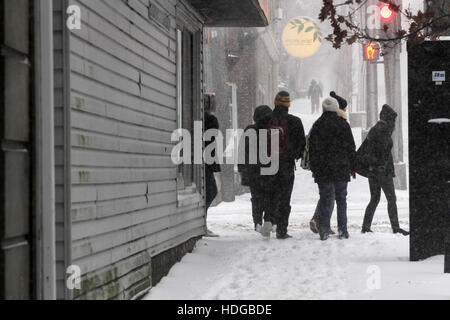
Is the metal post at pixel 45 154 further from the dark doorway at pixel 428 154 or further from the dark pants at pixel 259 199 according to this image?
the dark pants at pixel 259 199

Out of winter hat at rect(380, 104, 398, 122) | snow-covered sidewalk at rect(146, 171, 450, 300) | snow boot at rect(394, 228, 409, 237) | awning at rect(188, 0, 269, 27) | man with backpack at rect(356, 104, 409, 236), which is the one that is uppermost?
awning at rect(188, 0, 269, 27)

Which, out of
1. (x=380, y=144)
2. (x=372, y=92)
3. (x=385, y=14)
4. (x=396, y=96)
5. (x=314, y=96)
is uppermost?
(x=385, y=14)

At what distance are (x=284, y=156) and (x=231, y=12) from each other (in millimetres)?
2207

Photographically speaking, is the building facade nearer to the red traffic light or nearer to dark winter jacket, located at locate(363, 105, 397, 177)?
the red traffic light

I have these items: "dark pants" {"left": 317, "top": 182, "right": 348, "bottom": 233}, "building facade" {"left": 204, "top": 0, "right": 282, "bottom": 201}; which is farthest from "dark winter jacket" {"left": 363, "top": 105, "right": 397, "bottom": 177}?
"building facade" {"left": 204, "top": 0, "right": 282, "bottom": 201}

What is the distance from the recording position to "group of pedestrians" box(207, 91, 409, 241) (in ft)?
32.7

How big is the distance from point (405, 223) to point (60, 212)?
932 cm

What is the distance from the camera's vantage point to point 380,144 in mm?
10352

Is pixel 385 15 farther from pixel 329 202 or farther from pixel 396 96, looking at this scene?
pixel 329 202

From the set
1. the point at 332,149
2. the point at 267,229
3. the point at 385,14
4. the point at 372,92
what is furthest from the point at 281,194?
the point at 372,92

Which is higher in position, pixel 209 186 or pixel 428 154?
pixel 428 154

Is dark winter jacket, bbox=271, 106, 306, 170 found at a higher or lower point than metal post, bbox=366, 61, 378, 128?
lower

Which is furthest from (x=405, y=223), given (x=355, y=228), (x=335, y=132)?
(x=335, y=132)

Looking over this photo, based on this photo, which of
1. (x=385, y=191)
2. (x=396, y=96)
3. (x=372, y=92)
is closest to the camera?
(x=385, y=191)
